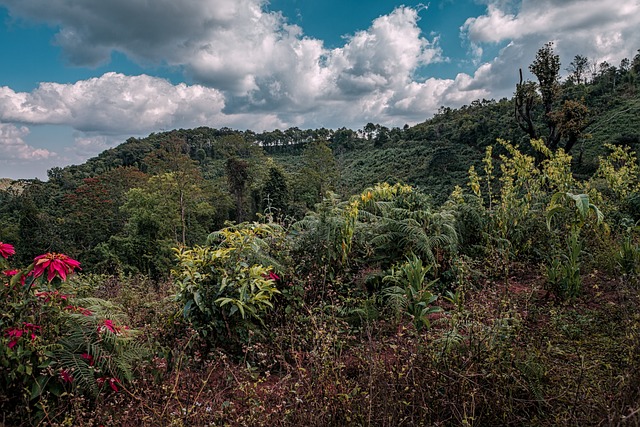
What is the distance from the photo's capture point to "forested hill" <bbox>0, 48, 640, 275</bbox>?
78.2 ft

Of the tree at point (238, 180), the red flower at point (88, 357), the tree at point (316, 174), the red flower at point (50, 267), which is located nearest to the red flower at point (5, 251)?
the red flower at point (50, 267)

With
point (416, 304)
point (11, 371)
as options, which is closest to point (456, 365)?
point (416, 304)

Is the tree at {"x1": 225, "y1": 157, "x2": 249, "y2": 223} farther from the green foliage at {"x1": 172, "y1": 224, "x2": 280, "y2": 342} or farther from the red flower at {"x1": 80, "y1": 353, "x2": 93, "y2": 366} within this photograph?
the red flower at {"x1": 80, "y1": 353, "x2": 93, "y2": 366}

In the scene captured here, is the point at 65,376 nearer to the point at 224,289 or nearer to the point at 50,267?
the point at 50,267

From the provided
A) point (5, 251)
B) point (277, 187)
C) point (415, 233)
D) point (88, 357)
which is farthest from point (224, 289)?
point (277, 187)

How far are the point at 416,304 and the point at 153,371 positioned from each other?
2034 mm

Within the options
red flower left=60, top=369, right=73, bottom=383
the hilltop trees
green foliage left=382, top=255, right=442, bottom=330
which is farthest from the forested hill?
red flower left=60, top=369, right=73, bottom=383

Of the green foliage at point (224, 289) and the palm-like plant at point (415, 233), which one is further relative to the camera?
the palm-like plant at point (415, 233)

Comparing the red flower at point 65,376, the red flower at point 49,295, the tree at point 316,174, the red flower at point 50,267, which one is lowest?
the red flower at point 65,376

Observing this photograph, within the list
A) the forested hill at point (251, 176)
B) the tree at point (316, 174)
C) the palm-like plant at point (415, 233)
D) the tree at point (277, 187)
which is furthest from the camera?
the tree at point (316, 174)

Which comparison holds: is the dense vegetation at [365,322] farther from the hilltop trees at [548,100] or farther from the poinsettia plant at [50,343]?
the hilltop trees at [548,100]

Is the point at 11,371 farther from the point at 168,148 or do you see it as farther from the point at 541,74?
the point at 168,148

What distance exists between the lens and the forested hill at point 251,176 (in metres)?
23.8

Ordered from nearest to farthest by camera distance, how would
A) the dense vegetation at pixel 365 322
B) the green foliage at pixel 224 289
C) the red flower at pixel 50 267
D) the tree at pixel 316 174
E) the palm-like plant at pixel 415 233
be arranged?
Result: 1. the dense vegetation at pixel 365 322
2. the red flower at pixel 50 267
3. the green foliage at pixel 224 289
4. the palm-like plant at pixel 415 233
5. the tree at pixel 316 174
